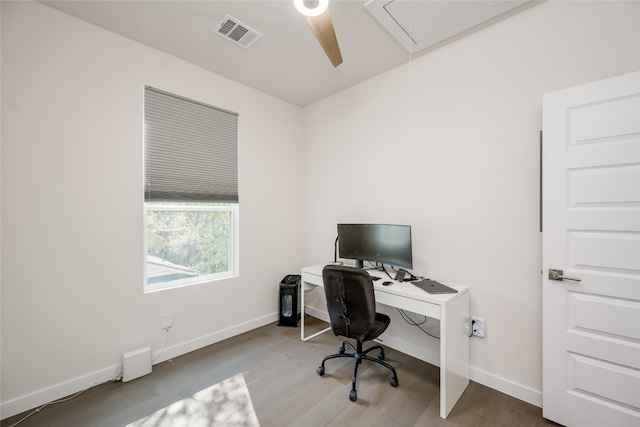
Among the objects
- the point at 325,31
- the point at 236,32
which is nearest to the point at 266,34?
the point at 236,32

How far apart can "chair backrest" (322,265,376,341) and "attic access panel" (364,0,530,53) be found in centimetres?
194

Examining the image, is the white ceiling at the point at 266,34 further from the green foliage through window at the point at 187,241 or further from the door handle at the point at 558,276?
the door handle at the point at 558,276

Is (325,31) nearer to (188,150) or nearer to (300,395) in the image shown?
(188,150)

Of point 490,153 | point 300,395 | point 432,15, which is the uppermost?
point 432,15

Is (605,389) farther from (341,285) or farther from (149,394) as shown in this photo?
(149,394)

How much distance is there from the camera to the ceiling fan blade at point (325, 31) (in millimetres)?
1438

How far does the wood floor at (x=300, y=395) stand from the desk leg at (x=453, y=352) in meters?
0.09

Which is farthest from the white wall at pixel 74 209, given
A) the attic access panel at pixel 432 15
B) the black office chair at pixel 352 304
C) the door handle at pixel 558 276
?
the door handle at pixel 558 276

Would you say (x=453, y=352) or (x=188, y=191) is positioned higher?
(x=188, y=191)

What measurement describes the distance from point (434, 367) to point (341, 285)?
49.0 inches

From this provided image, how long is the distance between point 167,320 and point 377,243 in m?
2.16

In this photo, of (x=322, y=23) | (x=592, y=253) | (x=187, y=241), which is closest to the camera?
(x=322, y=23)

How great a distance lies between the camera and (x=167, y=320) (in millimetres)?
2500

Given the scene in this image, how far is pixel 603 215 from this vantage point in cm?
156
